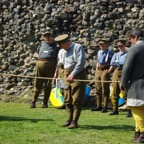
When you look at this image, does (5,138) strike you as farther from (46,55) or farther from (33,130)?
(46,55)

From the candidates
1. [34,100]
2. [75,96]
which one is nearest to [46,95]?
[34,100]

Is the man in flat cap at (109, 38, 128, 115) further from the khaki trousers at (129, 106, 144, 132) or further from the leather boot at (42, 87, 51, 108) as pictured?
the khaki trousers at (129, 106, 144, 132)

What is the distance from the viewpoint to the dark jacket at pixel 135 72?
6586mm

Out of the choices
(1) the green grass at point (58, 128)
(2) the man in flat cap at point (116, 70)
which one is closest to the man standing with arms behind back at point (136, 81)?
(1) the green grass at point (58, 128)

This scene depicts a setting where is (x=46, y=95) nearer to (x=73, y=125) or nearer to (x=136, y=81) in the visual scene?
(x=73, y=125)

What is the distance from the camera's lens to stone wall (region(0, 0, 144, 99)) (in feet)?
40.8

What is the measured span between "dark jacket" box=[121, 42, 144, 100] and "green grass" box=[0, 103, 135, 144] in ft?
2.63

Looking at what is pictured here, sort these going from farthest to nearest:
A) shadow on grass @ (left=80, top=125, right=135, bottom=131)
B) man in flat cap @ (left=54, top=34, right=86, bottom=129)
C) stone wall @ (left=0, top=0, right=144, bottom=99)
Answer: stone wall @ (left=0, top=0, right=144, bottom=99), shadow on grass @ (left=80, top=125, right=135, bottom=131), man in flat cap @ (left=54, top=34, right=86, bottom=129)

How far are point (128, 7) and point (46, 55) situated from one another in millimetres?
2799

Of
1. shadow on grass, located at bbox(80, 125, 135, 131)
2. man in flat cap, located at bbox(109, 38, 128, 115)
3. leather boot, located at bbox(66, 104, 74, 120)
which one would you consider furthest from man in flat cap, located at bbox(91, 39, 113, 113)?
leather boot, located at bbox(66, 104, 74, 120)

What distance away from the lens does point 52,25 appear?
43.5 ft

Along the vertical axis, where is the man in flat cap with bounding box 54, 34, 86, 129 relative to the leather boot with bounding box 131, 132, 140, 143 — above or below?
above

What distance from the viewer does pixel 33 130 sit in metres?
7.70

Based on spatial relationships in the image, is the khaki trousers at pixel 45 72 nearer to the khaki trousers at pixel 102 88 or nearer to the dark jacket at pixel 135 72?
the khaki trousers at pixel 102 88
